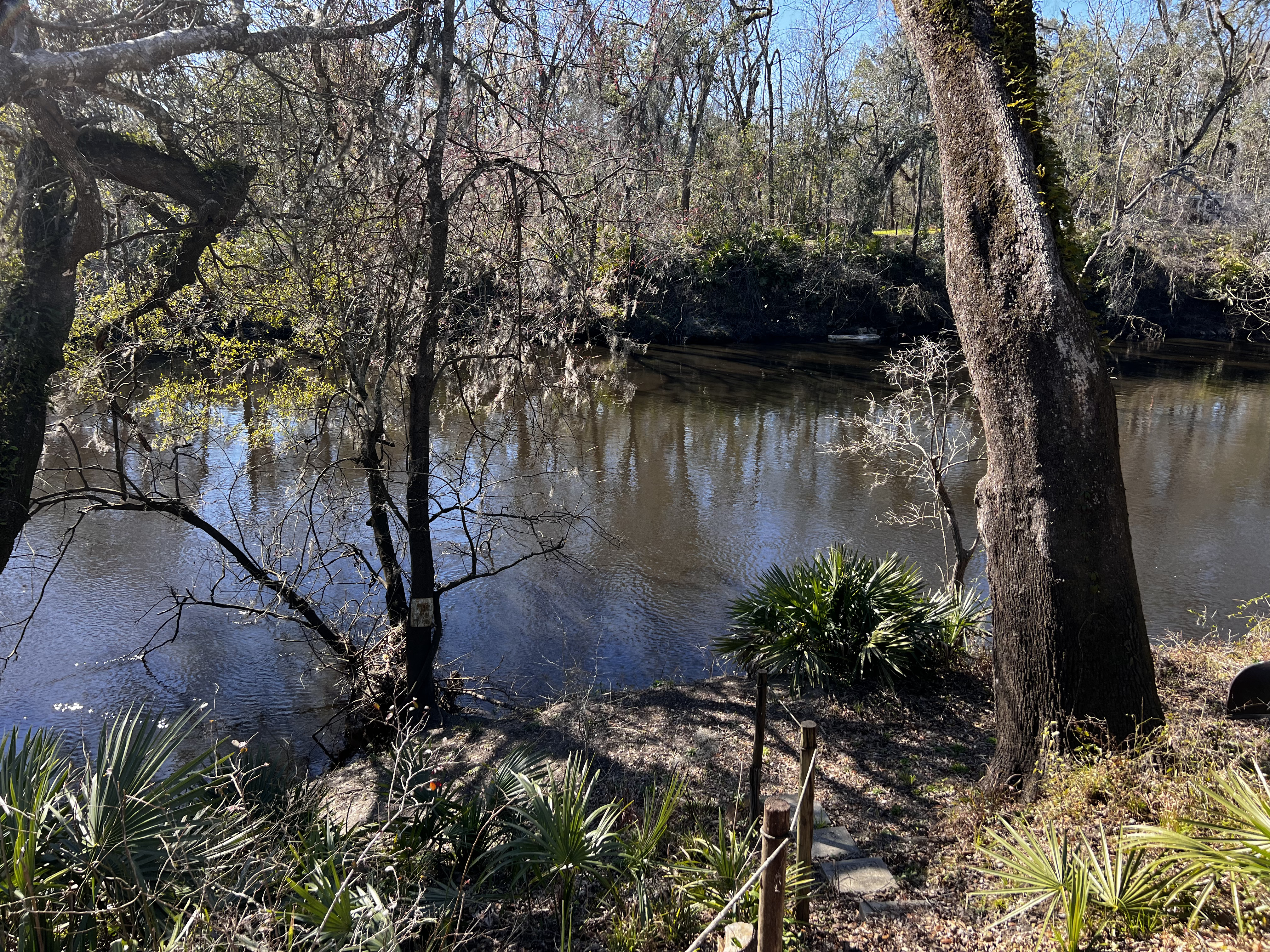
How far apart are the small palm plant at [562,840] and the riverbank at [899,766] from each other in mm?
234

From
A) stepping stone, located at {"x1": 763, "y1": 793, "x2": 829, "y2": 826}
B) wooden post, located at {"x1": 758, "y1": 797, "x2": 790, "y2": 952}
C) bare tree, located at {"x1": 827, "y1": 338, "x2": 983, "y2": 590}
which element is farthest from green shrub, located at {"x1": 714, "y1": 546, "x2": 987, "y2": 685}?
wooden post, located at {"x1": 758, "y1": 797, "x2": 790, "y2": 952}

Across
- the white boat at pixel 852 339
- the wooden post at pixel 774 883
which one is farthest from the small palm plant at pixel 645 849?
the white boat at pixel 852 339

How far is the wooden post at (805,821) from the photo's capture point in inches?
147

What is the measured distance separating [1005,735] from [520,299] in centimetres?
569

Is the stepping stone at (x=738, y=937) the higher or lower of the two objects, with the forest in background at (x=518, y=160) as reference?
lower

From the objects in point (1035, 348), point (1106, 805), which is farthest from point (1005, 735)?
point (1035, 348)

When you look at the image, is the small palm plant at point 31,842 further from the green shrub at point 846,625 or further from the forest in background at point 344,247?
the green shrub at point 846,625

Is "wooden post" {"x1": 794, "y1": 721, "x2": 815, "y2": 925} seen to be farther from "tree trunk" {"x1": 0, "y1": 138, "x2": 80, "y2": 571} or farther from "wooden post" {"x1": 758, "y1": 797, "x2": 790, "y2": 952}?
"tree trunk" {"x1": 0, "y1": 138, "x2": 80, "y2": 571}

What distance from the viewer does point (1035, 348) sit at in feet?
16.3

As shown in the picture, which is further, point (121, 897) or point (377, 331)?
point (377, 331)

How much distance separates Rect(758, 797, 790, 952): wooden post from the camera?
296 centimetres

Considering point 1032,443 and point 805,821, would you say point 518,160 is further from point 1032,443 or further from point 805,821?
point 805,821

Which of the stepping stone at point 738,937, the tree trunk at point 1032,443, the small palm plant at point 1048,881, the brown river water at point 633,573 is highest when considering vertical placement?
the tree trunk at point 1032,443

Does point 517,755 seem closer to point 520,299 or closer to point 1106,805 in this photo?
point 1106,805
